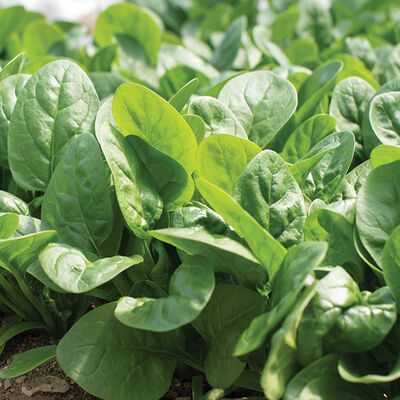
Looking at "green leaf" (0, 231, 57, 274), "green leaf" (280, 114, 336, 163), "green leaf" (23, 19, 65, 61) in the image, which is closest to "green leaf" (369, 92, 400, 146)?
"green leaf" (280, 114, 336, 163)

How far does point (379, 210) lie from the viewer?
73 cm

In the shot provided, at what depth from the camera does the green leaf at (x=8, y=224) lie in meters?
0.75

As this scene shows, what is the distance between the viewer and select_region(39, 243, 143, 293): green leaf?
2.19ft

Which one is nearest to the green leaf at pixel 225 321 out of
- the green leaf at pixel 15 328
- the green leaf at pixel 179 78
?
the green leaf at pixel 15 328

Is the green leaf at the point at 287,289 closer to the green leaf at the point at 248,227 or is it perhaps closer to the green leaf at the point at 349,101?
the green leaf at the point at 248,227

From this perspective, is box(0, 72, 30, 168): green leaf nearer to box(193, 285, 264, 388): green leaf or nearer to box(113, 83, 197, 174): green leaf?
box(113, 83, 197, 174): green leaf

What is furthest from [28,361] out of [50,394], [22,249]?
[22,249]

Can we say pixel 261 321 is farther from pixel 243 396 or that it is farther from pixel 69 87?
pixel 69 87

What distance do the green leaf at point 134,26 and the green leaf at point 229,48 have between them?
0.18 metres

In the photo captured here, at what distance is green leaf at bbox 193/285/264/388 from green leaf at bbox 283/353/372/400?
0.32 ft

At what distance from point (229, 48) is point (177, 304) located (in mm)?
1086

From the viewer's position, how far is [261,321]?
63cm

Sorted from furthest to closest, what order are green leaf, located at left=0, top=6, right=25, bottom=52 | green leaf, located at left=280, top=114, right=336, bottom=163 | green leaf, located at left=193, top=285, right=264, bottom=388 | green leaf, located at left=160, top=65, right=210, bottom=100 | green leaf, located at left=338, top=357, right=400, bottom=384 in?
green leaf, located at left=0, top=6, right=25, bottom=52 < green leaf, located at left=160, top=65, right=210, bottom=100 < green leaf, located at left=280, top=114, right=336, bottom=163 < green leaf, located at left=193, top=285, right=264, bottom=388 < green leaf, located at left=338, top=357, right=400, bottom=384

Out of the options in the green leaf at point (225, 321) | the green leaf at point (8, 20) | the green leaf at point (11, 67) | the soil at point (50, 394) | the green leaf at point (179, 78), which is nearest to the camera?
the green leaf at point (225, 321)
